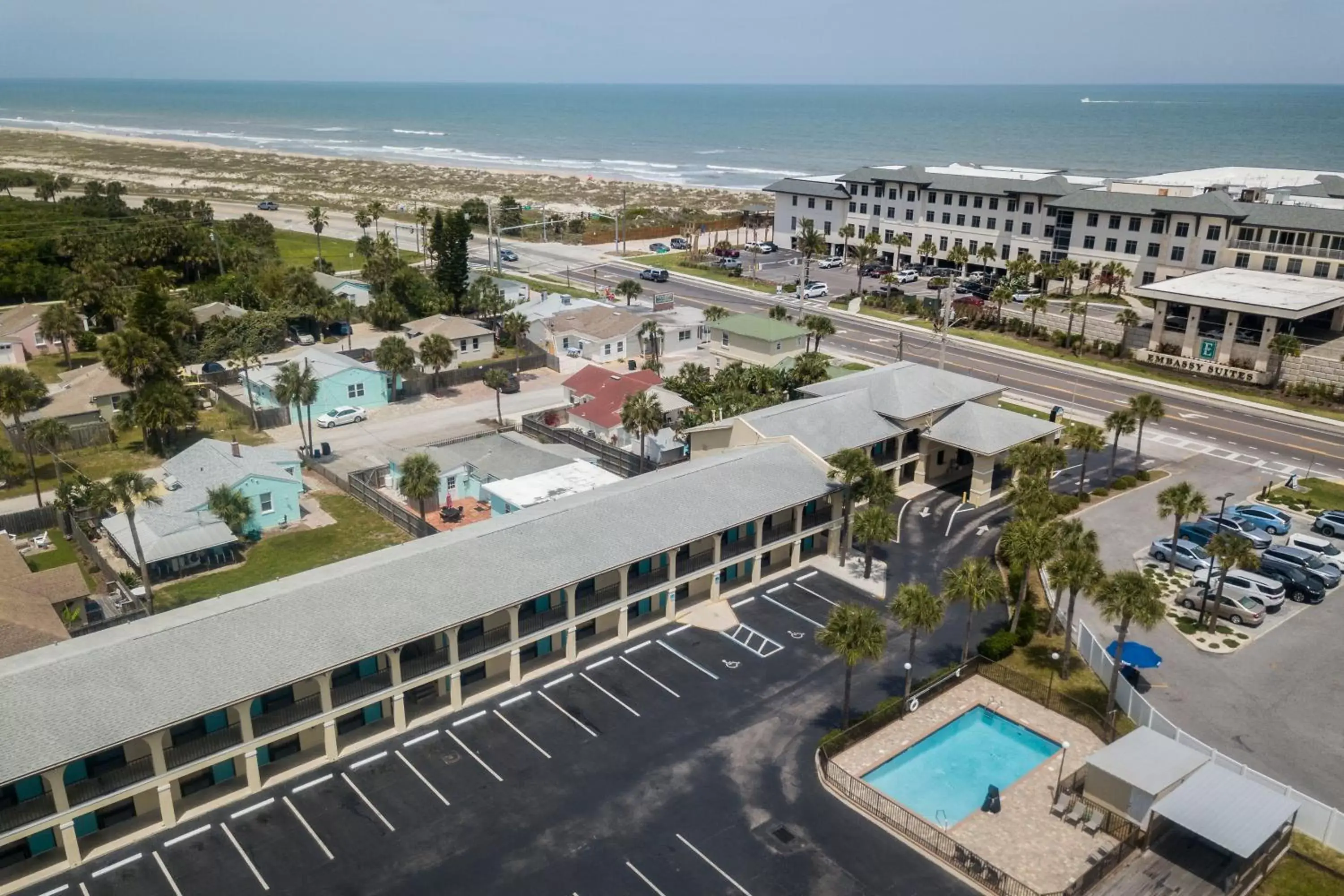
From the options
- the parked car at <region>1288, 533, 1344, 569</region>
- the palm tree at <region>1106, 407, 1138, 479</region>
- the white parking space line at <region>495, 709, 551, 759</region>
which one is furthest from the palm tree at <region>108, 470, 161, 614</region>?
the parked car at <region>1288, 533, 1344, 569</region>

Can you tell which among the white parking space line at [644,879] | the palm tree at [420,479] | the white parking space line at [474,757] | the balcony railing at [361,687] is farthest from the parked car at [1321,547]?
the balcony railing at [361,687]

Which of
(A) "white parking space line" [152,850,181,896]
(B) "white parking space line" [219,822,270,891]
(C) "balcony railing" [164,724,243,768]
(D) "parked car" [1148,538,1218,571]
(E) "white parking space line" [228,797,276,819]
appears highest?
(D) "parked car" [1148,538,1218,571]

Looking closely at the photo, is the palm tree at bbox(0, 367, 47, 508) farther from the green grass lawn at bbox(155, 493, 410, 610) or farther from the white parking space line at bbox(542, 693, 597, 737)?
the white parking space line at bbox(542, 693, 597, 737)

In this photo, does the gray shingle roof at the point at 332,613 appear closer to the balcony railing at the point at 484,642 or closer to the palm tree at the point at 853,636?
the balcony railing at the point at 484,642

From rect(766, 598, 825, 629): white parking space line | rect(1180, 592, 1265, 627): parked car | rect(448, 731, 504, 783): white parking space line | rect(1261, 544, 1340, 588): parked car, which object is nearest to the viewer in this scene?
rect(448, 731, 504, 783): white parking space line

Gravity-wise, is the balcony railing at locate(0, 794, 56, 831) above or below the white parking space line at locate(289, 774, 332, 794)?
above

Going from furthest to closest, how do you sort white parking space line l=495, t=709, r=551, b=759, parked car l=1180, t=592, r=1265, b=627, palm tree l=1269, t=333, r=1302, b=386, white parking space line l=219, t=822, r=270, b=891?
palm tree l=1269, t=333, r=1302, b=386 < parked car l=1180, t=592, r=1265, b=627 < white parking space line l=495, t=709, r=551, b=759 < white parking space line l=219, t=822, r=270, b=891

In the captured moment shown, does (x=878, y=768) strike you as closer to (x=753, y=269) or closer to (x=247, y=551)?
(x=247, y=551)

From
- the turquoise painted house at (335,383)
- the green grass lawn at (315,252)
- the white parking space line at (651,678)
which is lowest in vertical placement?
the white parking space line at (651,678)
